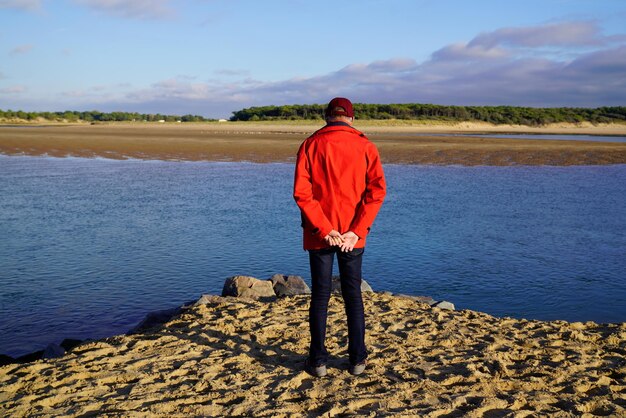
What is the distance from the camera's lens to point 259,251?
37.0ft

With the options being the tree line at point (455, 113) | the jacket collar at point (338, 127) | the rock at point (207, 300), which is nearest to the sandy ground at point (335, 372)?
the rock at point (207, 300)

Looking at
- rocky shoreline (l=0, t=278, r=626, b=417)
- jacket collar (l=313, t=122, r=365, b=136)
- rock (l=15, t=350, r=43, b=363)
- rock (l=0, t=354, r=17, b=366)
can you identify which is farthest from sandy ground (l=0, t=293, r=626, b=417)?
jacket collar (l=313, t=122, r=365, b=136)

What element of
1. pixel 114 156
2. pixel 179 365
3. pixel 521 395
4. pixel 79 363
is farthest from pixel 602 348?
pixel 114 156

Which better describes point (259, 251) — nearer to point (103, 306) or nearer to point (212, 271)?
point (212, 271)

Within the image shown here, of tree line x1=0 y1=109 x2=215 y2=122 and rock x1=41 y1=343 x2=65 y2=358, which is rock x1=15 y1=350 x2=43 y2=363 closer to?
rock x1=41 y1=343 x2=65 y2=358

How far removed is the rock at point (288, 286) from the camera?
8508 mm

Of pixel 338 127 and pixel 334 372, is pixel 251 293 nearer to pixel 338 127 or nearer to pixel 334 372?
pixel 334 372

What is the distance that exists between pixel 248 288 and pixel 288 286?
59cm

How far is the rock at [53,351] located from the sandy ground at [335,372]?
65cm

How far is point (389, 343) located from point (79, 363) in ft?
9.98

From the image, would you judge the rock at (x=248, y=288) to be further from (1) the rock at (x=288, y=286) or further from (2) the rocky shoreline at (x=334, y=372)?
(2) the rocky shoreline at (x=334, y=372)

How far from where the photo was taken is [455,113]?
95.7 meters

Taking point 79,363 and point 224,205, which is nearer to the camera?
point 79,363

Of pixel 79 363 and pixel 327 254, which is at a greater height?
pixel 327 254
